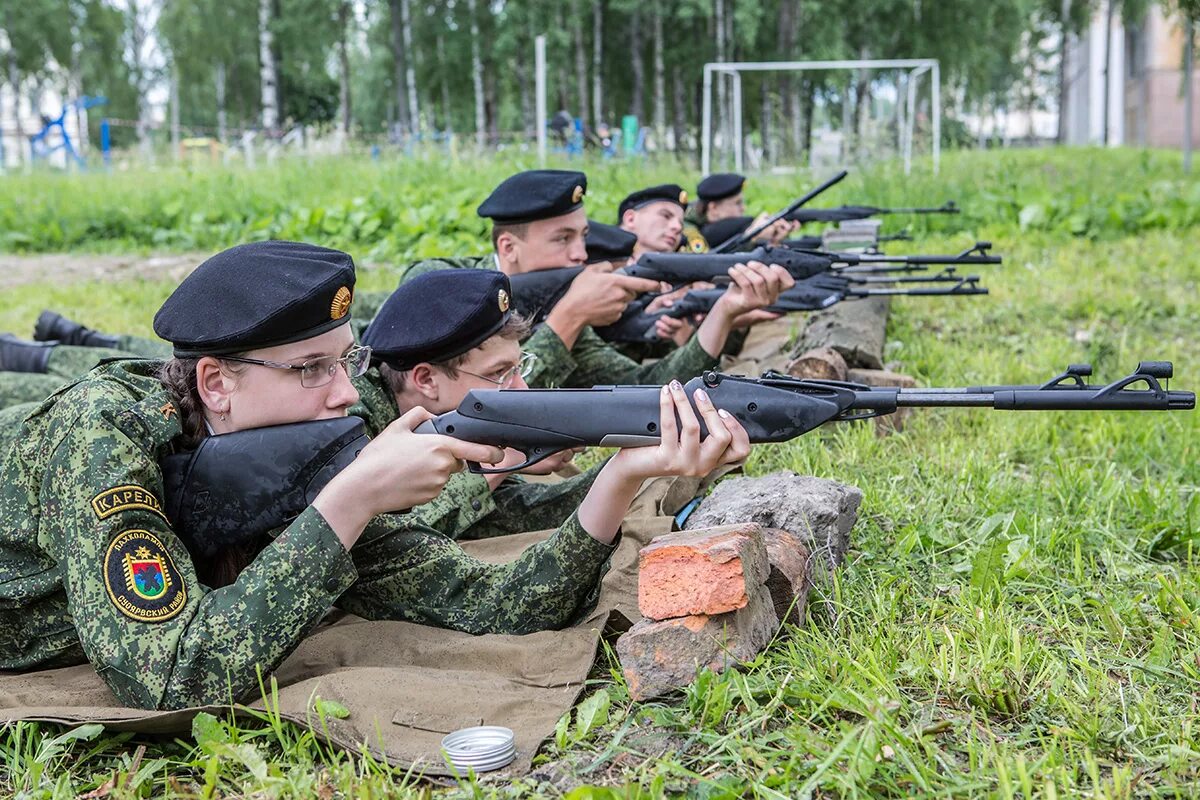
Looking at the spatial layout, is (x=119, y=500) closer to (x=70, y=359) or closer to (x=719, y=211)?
(x=70, y=359)

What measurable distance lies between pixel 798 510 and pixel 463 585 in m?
0.99

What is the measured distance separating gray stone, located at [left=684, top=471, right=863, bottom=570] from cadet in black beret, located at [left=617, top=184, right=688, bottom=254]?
3.82 m

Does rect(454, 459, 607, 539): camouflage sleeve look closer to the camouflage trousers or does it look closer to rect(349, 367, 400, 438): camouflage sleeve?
rect(349, 367, 400, 438): camouflage sleeve

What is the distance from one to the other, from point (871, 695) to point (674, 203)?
208 inches

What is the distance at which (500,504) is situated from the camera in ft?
13.9

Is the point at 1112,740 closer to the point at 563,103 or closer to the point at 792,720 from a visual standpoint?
the point at 792,720

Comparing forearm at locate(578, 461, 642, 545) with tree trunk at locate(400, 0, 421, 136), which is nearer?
forearm at locate(578, 461, 642, 545)

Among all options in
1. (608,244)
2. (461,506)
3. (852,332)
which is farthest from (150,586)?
(852,332)

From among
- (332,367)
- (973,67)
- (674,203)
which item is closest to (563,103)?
(973,67)

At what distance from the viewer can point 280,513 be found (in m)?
2.72

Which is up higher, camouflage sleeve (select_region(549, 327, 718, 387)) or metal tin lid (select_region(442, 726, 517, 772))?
camouflage sleeve (select_region(549, 327, 718, 387))

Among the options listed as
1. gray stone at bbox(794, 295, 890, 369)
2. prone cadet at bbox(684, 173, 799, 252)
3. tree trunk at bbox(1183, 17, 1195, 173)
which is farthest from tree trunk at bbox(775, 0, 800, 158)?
gray stone at bbox(794, 295, 890, 369)

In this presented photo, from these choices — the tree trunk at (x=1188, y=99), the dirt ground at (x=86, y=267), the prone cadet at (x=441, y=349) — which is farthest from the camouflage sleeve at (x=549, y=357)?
the tree trunk at (x=1188, y=99)

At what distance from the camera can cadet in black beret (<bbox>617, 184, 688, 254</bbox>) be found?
7.38 metres
